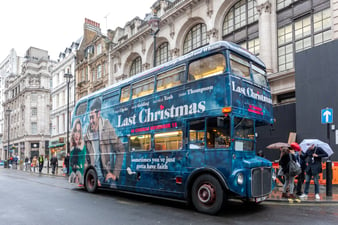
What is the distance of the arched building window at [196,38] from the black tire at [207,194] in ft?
53.6

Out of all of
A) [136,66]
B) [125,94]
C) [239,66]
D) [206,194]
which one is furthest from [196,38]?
[206,194]

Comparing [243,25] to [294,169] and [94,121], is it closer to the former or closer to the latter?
[94,121]

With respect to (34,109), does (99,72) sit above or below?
above

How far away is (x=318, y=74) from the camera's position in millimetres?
15000

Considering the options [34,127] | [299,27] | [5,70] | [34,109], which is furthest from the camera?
[5,70]

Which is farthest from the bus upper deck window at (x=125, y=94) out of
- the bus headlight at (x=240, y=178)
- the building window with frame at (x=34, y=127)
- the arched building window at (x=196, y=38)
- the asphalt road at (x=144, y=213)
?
the building window with frame at (x=34, y=127)

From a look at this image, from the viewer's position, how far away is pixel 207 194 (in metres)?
8.11

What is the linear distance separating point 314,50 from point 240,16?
267 inches

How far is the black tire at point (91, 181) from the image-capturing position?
498 inches

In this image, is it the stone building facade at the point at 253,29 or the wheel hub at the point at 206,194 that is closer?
the wheel hub at the point at 206,194

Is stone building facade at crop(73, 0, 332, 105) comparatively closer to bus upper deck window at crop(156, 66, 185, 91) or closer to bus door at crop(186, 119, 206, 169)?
bus upper deck window at crop(156, 66, 185, 91)

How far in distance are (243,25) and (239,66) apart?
12882 millimetres

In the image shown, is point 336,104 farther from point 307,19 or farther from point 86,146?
point 86,146

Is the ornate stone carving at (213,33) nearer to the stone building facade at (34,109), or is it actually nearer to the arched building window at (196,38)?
the arched building window at (196,38)
